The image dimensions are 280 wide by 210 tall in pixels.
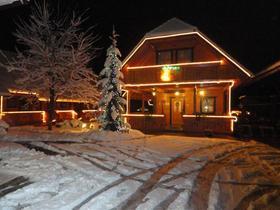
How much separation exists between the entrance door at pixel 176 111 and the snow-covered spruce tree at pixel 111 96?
24.4 ft

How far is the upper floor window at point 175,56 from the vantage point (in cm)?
2336

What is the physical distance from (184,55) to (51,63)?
33.8 feet

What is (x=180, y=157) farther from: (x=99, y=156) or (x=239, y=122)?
(x=239, y=122)

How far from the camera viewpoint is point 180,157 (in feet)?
37.7

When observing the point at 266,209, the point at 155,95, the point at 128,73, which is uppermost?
the point at 128,73

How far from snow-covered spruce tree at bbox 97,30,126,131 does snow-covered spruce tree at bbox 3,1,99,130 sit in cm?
310

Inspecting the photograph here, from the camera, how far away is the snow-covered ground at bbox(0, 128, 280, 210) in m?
6.26

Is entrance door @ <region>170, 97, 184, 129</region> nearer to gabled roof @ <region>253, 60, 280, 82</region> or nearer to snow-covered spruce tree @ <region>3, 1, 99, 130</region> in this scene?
snow-covered spruce tree @ <region>3, 1, 99, 130</region>

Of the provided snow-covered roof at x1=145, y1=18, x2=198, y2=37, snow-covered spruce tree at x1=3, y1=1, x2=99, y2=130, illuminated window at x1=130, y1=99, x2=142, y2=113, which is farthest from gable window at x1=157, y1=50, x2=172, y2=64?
illuminated window at x1=130, y1=99, x2=142, y2=113

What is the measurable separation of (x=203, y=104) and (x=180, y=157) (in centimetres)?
1298

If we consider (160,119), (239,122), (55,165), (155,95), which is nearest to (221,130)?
(239,122)

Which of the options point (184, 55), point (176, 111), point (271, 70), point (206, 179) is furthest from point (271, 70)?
point (176, 111)

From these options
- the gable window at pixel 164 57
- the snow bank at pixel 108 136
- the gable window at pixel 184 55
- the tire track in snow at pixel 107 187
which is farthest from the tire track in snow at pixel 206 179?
the gable window at pixel 164 57

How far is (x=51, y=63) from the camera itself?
20234mm
